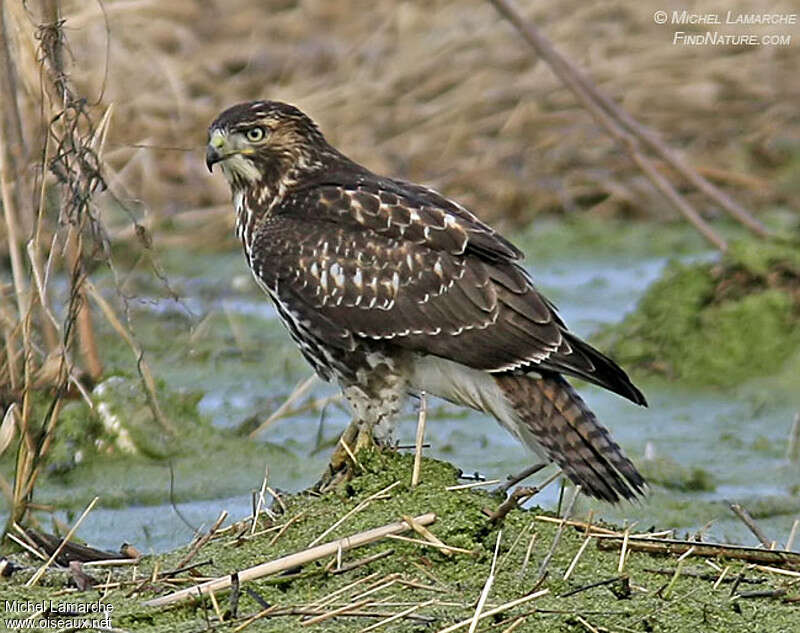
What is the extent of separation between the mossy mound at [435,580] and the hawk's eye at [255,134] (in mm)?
1499

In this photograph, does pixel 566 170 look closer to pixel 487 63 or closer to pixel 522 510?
pixel 487 63

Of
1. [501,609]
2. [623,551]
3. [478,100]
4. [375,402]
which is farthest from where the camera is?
[478,100]

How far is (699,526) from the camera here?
5973mm

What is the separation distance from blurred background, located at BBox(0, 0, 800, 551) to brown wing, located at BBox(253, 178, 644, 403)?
507 millimetres

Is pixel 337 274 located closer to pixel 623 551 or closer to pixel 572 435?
pixel 572 435

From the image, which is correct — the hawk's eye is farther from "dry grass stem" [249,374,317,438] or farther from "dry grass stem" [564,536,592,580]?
"dry grass stem" [564,536,592,580]

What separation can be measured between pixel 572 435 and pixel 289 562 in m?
1.23

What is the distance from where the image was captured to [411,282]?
543 centimetres

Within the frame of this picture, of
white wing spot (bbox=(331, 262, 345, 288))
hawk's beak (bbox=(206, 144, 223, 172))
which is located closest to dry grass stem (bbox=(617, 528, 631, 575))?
white wing spot (bbox=(331, 262, 345, 288))

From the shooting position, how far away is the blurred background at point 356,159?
6082 millimetres

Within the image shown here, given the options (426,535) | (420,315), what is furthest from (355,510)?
(420,315)

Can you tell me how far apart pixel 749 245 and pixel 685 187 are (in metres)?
2.70

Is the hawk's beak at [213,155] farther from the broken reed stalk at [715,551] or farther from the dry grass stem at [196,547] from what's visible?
the broken reed stalk at [715,551]

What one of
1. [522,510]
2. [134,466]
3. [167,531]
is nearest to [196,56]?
[134,466]
